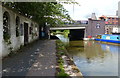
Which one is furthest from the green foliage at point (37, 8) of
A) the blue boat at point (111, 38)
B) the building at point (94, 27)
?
the building at point (94, 27)

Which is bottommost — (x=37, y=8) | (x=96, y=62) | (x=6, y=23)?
(x=96, y=62)

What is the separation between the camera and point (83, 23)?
124 feet

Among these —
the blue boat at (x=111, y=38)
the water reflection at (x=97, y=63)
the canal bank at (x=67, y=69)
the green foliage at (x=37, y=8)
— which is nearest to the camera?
the canal bank at (x=67, y=69)

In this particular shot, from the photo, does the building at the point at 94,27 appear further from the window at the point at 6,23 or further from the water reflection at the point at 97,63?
the window at the point at 6,23

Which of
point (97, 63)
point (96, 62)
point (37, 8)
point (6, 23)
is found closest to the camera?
point (6, 23)

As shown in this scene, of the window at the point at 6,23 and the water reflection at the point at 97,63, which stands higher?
the window at the point at 6,23

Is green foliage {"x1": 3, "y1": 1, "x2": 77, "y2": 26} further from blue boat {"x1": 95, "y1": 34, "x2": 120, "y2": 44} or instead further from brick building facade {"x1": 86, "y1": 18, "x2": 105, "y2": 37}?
brick building facade {"x1": 86, "y1": 18, "x2": 105, "y2": 37}

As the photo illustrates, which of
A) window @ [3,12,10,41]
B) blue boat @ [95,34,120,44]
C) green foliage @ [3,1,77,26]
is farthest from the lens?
blue boat @ [95,34,120,44]

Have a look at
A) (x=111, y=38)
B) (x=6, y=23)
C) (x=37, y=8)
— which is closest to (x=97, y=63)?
(x=37, y=8)

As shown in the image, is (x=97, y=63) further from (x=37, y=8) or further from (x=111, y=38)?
(x=111, y=38)

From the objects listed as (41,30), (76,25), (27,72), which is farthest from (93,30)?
(27,72)

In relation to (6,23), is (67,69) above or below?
below

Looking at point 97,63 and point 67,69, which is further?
point 97,63

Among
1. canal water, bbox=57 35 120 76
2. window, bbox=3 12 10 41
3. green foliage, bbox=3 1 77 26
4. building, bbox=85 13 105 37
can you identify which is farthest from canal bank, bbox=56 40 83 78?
building, bbox=85 13 105 37
